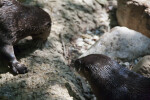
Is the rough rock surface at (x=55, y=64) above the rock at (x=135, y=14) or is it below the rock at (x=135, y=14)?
below

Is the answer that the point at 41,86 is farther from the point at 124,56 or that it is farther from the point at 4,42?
the point at 124,56

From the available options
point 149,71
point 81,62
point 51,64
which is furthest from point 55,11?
point 149,71

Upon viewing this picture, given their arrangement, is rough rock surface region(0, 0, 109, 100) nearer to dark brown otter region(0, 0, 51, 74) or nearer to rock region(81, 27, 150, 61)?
dark brown otter region(0, 0, 51, 74)

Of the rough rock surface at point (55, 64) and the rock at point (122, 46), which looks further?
the rock at point (122, 46)

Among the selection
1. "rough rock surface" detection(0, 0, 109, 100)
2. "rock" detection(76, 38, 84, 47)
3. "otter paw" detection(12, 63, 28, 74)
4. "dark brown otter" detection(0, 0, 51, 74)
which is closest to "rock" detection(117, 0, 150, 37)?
"rough rock surface" detection(0, 0, 109, 100)

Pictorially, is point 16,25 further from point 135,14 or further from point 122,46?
point 135,14

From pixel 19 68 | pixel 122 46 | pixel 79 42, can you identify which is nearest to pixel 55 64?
pixel 19 68

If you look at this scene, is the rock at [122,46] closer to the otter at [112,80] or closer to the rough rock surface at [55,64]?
the rough rock surface at [55,64]

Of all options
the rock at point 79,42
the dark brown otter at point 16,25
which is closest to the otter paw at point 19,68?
the dark brown otter at point 16,25

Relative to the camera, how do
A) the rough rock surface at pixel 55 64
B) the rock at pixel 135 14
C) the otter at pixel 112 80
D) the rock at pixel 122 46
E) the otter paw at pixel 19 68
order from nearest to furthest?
the otter at pixel 112 80, the rough rock surface at pixel 55 64, the otter paw at pixel 19 68, the rock at pixel 122 46, the rock at pixel 135 14
